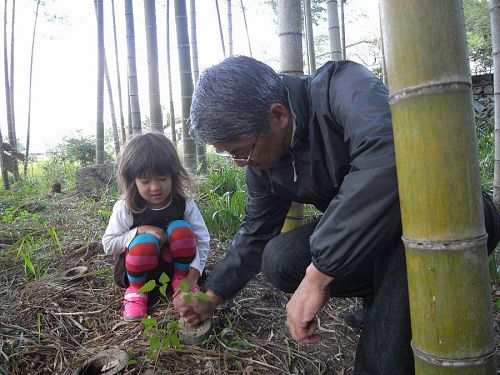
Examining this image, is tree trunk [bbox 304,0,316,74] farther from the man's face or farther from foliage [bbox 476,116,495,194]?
the man's face

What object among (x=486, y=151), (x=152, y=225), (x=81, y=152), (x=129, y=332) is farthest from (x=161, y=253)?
(x=81, y=152)

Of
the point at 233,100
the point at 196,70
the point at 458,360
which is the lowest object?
the point at 458,360

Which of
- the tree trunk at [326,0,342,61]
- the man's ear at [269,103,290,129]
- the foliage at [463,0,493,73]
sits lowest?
Result: the man's ear at [269,103,290,129]

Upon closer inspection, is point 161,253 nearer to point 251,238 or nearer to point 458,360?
point 251,238

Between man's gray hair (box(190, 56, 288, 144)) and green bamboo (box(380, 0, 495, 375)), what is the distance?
54 cm

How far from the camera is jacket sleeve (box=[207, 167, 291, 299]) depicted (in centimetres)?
170

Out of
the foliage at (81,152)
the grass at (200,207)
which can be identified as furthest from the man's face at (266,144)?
the foliage at (81,152)

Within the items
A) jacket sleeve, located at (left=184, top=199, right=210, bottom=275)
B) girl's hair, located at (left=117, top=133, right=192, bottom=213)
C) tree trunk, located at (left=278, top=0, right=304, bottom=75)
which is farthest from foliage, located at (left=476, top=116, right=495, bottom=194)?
girl's hair, located at (left=117, top=133, right=192, bottom=213)

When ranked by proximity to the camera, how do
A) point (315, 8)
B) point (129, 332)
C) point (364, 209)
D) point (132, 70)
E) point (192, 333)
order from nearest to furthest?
1. point (364, 209)
2. point (192, 333)
3. point (129, 332)
4. point (132, 70)
5. point (315, 8)

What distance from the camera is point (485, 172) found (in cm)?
393

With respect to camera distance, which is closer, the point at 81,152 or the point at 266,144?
the point at 266,144

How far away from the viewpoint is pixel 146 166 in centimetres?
197

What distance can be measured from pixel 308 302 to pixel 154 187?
114 centimetres

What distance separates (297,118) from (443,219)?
71 centimetres
